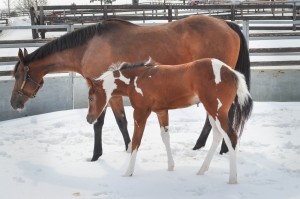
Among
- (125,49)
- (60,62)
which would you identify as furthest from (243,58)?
(60,62)

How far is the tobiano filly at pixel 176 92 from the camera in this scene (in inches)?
156

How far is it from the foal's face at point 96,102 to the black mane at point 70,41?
1253 mm

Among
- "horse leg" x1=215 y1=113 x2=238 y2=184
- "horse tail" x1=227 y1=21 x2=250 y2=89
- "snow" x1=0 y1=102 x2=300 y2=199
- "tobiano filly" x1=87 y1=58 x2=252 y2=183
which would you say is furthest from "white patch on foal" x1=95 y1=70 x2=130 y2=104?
"horse tail" x1=227 y1=21 x2=250 y2=89

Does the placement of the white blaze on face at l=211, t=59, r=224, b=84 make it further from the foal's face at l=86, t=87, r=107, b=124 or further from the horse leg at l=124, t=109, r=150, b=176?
the foal's face at l=86, t=87, r=107, b=124

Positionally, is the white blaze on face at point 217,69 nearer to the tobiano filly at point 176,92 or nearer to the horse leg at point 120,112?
the tobiano filly at point 176,92

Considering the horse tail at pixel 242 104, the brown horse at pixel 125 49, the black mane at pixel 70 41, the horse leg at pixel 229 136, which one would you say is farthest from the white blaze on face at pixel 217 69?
the black mane at pixel 70 41

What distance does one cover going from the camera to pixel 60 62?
5.46m

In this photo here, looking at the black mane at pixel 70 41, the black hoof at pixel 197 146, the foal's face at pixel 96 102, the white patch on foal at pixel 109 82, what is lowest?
the black hoof at pixel 197 146

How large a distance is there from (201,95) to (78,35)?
2104 mm

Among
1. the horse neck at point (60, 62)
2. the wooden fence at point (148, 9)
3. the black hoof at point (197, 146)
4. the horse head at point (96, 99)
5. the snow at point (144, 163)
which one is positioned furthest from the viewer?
the wooden fence at point (148, 9)

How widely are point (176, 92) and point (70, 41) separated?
192 cm

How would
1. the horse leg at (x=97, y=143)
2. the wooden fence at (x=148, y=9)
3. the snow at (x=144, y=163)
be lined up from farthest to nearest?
the wooden fence at (x=148, y=9)
the horse leg at (x=97, y=143)
the snow at (x=144, y=163)

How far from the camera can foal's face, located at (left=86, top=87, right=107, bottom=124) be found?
4.32m

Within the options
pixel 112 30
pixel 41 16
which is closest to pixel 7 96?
pixel 112 30
